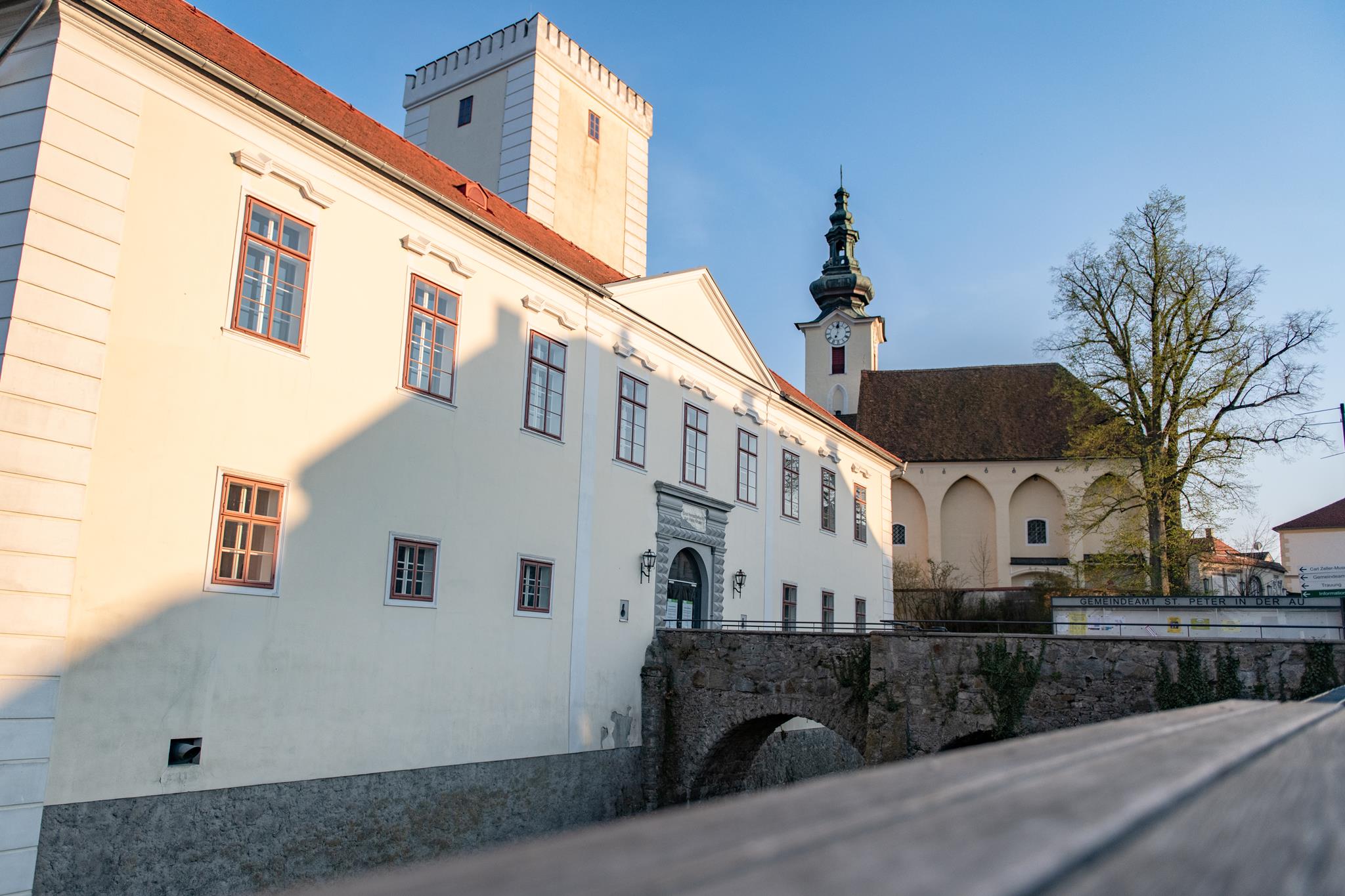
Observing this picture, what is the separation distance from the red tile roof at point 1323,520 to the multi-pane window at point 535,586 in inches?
1852

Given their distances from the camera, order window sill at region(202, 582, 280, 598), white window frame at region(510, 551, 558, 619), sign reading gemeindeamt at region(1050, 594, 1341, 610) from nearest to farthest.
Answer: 1. window sill at region(202, 582, 280, 598)
2. sign reading gemeindeamt at region(1050, 594, 1341, 610)
3. white window frame at region(510, 551, 558, 619)

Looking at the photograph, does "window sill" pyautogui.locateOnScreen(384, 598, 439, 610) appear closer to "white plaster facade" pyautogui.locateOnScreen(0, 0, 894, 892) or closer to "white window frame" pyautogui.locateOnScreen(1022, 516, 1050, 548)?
"white plaster facade" pyautogui.locateOnScreen(0, 0, 894, 892)

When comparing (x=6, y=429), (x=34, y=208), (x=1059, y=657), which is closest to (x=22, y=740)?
(x=6, y=429)

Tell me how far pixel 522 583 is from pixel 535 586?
38cm

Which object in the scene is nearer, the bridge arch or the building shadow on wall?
the building shadow on wall

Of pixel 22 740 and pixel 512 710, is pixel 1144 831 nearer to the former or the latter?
pixel 22 740

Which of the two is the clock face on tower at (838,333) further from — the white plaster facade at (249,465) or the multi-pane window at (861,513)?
the white plaster facade at (249,465)

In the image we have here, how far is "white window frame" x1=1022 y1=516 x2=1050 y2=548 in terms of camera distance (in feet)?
147

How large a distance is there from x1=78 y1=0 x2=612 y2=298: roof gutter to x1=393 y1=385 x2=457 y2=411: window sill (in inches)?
106

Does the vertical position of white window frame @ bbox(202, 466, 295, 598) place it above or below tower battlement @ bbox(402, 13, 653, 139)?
below

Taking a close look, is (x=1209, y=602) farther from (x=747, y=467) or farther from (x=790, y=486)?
(x=790, y=486)

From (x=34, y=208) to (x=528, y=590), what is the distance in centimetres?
823

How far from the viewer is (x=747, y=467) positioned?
70.7 ft

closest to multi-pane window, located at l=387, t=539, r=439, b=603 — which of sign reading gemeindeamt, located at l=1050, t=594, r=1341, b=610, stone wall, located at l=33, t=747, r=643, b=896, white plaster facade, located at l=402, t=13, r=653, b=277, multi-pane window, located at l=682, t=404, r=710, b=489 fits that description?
stone wall, located at l=33, t=747, r=643, b=896
